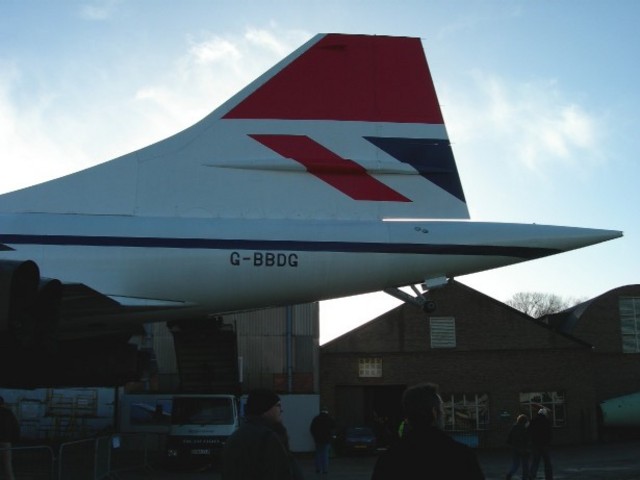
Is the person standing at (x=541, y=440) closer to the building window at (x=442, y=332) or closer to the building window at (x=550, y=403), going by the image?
the building window at (x=442, y=332)

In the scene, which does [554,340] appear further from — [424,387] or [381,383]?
[424,387]

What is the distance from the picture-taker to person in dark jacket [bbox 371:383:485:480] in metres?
2.96

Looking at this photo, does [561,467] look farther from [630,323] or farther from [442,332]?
[630,323]

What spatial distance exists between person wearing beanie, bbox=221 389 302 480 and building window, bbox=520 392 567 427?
25.9 meters

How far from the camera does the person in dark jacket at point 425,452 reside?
296 centimetres

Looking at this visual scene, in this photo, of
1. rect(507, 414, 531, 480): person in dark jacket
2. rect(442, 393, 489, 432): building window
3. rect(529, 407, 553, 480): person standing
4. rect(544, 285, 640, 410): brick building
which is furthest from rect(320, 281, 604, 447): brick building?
rect(529, 407, 553, 480): person standing

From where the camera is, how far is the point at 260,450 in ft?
12.1

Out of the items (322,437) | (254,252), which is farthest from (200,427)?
(254,252)

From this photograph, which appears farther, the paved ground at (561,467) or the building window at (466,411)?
the building window at (466,411)

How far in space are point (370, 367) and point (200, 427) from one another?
13444 millimetres

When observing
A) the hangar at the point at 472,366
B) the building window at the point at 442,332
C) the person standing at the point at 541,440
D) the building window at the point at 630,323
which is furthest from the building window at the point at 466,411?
the person standing at the point at 541,440

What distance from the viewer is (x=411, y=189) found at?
33.8ft

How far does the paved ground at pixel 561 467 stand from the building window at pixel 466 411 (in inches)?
153

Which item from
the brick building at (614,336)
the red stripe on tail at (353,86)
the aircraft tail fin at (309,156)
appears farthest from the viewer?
the brick building at (614,336)
